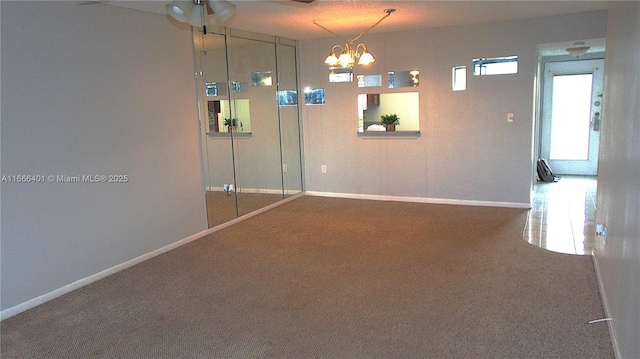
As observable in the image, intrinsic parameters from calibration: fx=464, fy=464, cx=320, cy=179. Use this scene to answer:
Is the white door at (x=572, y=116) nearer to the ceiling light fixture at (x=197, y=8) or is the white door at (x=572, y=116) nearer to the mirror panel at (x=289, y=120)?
the mirror panel at (x=289, y=120)

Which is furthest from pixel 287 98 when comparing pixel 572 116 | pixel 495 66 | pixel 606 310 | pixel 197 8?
pixel 572 116

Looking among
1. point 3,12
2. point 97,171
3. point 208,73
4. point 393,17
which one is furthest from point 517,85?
point 3,12

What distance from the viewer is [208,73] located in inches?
216

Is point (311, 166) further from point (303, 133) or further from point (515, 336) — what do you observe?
point (515, 336)

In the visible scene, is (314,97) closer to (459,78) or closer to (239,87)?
(239,87)

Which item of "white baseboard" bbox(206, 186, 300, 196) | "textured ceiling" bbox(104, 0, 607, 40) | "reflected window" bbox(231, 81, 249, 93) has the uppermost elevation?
"textured ceiling" bbox(104, 0, 607, 40)

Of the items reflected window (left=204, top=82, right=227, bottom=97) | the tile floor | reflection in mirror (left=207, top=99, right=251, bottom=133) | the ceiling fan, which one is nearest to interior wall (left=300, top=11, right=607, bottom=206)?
the tile floor

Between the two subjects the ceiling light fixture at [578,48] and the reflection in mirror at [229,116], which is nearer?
the reflection in mirror at [229,116]

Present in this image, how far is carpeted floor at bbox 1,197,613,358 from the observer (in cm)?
291

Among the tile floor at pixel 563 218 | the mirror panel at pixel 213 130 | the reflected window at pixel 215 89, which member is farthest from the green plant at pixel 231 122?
the tile floor at pixel 563 218

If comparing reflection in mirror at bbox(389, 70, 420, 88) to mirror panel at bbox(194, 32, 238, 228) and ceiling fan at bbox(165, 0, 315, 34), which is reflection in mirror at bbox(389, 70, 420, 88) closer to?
mirror panel at bbox(194, 32, 238, 228)

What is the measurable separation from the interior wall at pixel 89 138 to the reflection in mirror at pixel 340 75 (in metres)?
2.62

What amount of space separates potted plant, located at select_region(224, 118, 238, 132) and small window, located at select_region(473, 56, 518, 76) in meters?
3.27

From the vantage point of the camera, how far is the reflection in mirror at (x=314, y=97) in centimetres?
733
